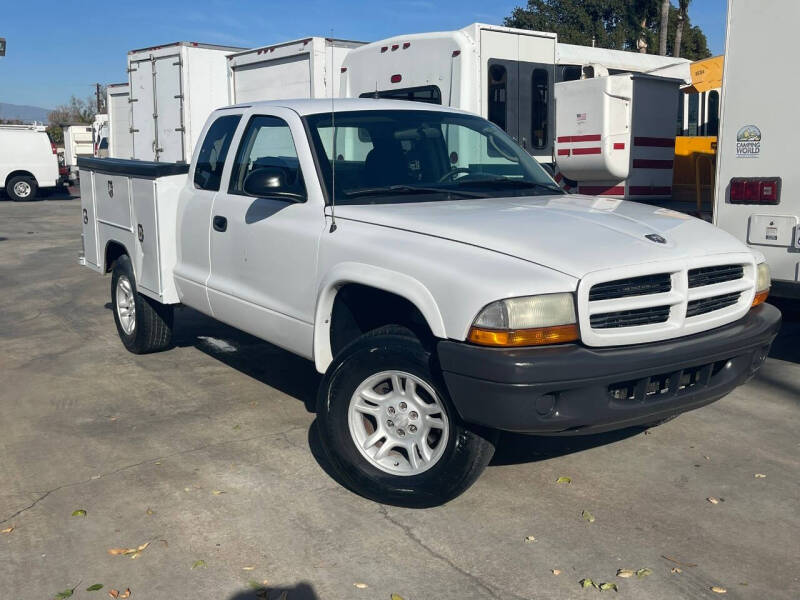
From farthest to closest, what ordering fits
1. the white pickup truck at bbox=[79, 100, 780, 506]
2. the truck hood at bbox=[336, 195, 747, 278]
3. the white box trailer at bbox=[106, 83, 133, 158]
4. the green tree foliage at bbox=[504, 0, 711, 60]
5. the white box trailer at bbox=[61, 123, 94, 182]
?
the green tree foliage at bbox=[504, 0, 711, 60] → the white box trailer at bbox=[61, 123, 94, 182] → the white box trailer at bbox=[106, 83, 133, 158] → the truck hood at bbox=[336, 195, 747, 278] → the white pickup truck at bbox=[79, 100, 780, 506]

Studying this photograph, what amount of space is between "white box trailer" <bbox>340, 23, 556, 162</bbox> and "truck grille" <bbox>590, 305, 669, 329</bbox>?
22.1ft

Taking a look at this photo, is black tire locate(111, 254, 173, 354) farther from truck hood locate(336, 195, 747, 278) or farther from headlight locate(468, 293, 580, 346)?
headlight locate(468, 293, 580, 346)

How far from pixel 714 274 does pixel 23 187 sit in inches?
1006

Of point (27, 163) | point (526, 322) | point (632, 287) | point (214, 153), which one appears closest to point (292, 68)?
point (214, 153)

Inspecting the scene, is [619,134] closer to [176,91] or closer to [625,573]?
[625,573]

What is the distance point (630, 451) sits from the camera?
4.97 metres

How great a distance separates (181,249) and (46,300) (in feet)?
15.4

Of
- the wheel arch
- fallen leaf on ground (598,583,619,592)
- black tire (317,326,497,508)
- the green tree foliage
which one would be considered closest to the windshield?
the wheel arch

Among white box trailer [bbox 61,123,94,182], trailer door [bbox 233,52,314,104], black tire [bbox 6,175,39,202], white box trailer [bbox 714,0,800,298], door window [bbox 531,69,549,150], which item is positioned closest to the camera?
white box trailer [bbox 714,0,800,298]

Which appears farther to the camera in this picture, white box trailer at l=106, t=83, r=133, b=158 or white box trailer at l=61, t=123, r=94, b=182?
white box trailer at l=61, t=123, r=94, b=182

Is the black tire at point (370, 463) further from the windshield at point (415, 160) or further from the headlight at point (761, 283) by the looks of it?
the headlight at point (761, 283)

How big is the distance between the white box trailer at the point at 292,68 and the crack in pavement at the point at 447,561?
28.3 ft

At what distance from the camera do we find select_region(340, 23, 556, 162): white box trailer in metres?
10.3

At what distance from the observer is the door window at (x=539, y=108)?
11.1 m
